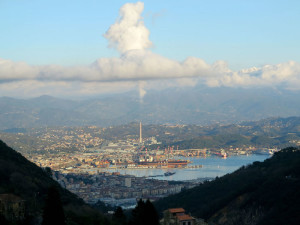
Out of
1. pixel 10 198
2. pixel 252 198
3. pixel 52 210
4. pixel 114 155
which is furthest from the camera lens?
pixel 114 155

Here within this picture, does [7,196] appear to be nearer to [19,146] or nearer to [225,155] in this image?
[225,155]

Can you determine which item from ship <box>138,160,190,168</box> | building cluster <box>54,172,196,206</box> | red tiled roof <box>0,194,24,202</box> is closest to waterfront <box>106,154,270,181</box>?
ship <box>138,160,190,168</box>

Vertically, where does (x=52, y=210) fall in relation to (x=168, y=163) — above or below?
above

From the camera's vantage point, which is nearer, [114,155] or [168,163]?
[168,163]

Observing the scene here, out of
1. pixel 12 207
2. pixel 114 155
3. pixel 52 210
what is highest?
pixel 52 210

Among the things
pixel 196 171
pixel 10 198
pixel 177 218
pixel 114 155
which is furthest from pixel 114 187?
pixel 114 155

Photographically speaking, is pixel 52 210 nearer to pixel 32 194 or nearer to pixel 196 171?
pixel 32 194

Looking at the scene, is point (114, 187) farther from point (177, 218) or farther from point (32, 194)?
point (177, 218)

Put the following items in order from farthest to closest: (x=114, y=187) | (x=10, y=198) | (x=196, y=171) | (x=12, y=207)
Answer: (x=196, y=171)
(x=114, y=187)
(x=10, y=198)
(x=12, y=207)

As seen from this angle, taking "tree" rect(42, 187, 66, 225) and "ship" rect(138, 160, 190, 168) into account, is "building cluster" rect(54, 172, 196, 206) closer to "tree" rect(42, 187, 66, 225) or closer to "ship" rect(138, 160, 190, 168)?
"ship" rect(138, 160, 190, 168)

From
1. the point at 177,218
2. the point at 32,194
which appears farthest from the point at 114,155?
the point at 177,218
